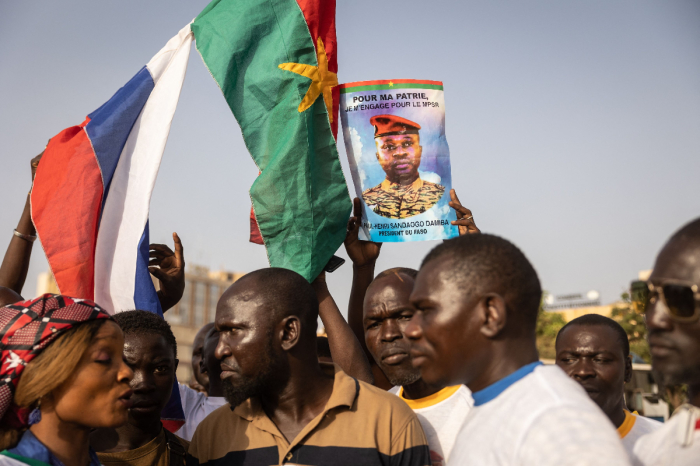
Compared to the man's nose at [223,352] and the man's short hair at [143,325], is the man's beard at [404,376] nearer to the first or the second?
the man's nose at [223,352]

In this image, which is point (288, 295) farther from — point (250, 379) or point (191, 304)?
point (191, 304)

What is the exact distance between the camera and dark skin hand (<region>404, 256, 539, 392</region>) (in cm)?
207

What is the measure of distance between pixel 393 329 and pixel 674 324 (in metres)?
1.97

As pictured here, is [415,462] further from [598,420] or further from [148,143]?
[148,143]

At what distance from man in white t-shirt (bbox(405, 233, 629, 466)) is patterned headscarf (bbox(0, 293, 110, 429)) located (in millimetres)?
1310

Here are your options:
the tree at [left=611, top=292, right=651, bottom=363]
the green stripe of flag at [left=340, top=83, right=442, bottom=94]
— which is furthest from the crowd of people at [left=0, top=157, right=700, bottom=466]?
the tree at [left=611, top=292, right=651, bottom=363]

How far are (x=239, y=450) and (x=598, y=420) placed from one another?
1818 millimetres

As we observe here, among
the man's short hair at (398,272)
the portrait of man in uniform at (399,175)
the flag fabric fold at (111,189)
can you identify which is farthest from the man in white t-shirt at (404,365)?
the flag fabric fold at (111,189)

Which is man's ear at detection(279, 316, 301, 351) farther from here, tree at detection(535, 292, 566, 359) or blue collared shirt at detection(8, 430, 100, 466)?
tree at detection(535, 292, 566, 359)

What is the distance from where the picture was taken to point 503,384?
2.01 meters

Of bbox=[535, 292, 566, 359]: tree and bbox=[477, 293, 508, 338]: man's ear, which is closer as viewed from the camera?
bbox=[477, 293, 508, 338]: man's ear

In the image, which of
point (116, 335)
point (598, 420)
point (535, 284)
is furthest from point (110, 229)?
point (598, 420)

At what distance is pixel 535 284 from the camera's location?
2.18m

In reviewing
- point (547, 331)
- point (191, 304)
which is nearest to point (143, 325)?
point (547, 331)
